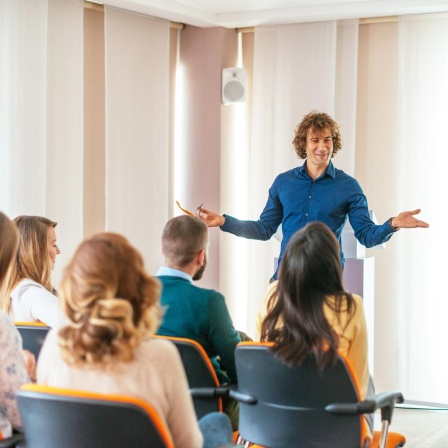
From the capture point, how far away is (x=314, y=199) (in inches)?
180

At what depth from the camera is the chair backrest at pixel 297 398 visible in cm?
247

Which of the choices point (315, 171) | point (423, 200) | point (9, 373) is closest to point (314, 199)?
point (315, 171)

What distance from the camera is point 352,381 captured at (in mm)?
2465

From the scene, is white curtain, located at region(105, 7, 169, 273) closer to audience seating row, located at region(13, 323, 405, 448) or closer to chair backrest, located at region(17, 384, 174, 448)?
audience seating row, located at region(13, 323, 405, 448)

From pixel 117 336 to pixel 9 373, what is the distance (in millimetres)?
520

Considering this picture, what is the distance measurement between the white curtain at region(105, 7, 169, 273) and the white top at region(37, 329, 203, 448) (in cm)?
387

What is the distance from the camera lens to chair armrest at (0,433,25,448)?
2.14m

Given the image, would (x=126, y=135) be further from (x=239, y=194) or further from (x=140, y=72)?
(x=239, y=194)

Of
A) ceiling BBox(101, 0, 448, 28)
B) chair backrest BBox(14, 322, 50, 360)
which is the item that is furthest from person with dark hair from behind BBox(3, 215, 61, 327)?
ceiling BBox(101, 0, 448, 28)

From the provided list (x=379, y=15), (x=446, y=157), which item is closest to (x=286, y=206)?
(x=446, y=157)

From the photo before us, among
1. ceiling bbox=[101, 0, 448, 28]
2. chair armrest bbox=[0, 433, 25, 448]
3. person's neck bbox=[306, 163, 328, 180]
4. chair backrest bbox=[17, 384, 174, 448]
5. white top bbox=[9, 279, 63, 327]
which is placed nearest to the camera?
chair backrest bbox=[17, 384, 174, 448]

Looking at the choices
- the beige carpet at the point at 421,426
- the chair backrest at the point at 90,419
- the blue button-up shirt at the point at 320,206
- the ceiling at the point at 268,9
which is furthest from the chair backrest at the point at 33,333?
the ceiling at the point at 268,9

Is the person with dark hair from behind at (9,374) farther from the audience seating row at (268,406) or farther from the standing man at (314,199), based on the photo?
the standing man at (314,199)

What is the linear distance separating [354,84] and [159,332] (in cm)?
355
